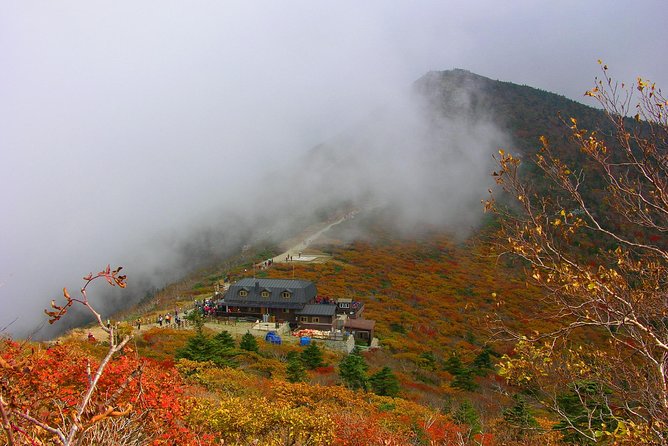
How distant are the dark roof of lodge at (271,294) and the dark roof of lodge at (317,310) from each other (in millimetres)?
620

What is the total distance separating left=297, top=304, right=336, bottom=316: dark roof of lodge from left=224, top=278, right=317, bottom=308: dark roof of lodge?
620 mm

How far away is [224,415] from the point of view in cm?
1050

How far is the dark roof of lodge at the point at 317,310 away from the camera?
38906 millimetres

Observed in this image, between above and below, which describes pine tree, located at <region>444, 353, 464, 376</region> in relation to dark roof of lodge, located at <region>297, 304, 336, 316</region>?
below

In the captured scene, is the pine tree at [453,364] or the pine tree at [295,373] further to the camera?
the pine tree at [453,364]

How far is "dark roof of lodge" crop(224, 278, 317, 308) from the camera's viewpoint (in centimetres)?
4019

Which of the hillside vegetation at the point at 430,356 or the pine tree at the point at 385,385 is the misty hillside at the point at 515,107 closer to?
the hillside vegetation at the point at 430,356

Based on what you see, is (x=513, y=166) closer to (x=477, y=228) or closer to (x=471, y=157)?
(x=477, y=228)

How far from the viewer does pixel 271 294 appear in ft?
134

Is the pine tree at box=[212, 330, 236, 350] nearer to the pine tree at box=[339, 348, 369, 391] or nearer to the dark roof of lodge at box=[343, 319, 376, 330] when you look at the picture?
the pine tree at box=[339, 348, 369, 391]

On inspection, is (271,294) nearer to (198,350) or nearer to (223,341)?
(223,341)

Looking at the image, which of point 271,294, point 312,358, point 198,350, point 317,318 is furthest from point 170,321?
point 198,350

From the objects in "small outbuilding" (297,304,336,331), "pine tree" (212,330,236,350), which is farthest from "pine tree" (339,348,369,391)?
"small outbuilding" (297,304,336,331)

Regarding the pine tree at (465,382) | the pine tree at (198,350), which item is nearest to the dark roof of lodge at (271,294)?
the pine tree at (465,382)
